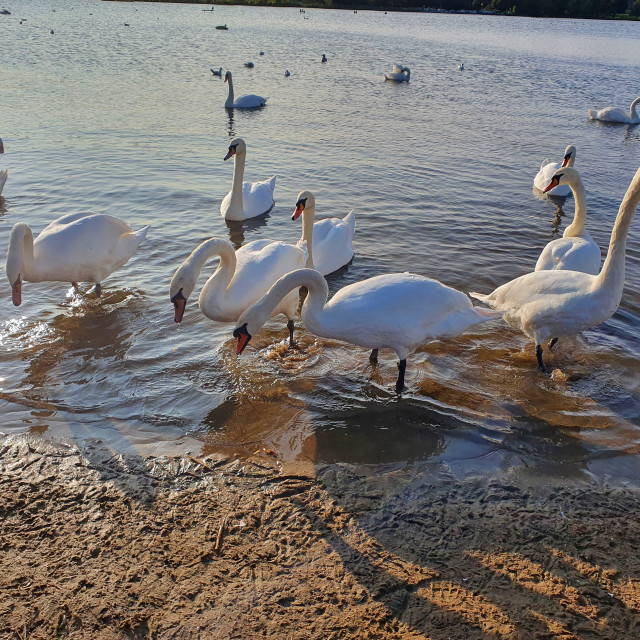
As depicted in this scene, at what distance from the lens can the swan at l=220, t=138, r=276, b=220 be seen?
998 centimetres

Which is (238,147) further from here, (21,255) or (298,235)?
(21,255)

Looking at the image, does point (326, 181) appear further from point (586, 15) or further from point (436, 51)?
point (586, 15)

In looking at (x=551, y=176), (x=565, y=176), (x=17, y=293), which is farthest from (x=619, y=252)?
(x=551, y=176)

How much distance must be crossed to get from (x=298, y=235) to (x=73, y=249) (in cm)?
378

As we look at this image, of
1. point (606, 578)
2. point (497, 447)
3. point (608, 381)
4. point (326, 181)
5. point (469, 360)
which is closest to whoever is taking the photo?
point (606, 578)

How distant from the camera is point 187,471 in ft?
13.1

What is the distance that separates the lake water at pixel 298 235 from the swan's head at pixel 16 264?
0.41m

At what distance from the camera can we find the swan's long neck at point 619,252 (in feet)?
17.2

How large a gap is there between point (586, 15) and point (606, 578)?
88028mm

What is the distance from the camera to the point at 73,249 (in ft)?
22.1

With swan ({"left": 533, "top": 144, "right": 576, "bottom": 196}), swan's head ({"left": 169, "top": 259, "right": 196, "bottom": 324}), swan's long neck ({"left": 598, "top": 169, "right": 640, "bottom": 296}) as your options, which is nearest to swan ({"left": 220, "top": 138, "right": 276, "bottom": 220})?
swan's head ({"left": 169, "top": 259, "right": 196, "bottom": 324})

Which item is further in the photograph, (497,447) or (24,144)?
(24,144)

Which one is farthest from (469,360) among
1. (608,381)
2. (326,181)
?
(326,181)

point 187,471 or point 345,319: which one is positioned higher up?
point 345,319
